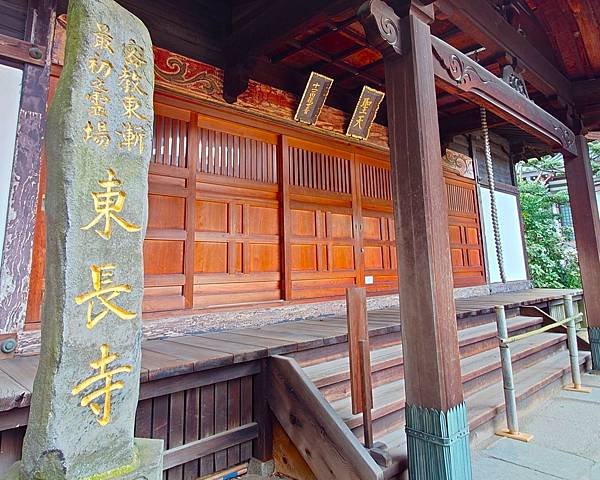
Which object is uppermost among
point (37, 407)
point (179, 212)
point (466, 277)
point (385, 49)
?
point (385, 49)

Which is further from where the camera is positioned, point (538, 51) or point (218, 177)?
point (538, 51)

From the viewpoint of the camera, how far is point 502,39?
11.1 feet

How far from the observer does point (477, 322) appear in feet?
14.3

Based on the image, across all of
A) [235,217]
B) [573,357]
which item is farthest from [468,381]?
[235,217]

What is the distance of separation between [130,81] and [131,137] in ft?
0.82

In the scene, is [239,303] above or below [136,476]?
above

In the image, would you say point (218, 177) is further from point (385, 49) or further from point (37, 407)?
point (37, 407)

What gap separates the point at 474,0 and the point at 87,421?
382 centimetres

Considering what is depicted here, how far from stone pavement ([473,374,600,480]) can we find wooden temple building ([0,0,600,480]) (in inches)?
8.1

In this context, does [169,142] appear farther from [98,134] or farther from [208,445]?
[208,445]

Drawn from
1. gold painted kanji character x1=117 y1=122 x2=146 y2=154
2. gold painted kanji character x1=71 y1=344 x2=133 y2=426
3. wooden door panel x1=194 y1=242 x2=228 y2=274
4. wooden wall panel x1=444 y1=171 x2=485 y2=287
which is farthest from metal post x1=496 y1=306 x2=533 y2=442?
wooden wall panel x1=444 y1=171 x2=485 y2=287

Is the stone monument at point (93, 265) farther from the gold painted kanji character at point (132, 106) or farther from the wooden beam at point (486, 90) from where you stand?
the wooden beam at point (486, 90)

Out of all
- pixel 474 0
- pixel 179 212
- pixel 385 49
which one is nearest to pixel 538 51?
pixel 474 0

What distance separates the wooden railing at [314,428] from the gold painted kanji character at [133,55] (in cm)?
188
